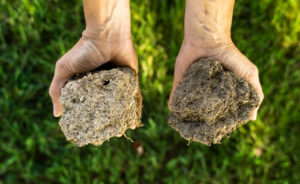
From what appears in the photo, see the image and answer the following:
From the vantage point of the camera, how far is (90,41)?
7.29ft

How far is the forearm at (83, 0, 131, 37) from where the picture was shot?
85.0 inches

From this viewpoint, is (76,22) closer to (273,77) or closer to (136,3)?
(136,3)

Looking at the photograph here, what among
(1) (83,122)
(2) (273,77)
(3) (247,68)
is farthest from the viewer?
(2) (273,77)

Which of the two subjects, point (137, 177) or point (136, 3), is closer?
point (137, 177)

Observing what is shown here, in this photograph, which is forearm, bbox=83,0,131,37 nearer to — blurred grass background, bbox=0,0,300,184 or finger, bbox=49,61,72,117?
finger, bbox=49,61,72,117

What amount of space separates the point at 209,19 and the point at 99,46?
2.78 feet

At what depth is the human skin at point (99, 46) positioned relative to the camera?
215 centimetres

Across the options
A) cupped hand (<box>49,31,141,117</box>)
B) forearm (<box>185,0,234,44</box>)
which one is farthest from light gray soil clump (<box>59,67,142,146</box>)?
forearm (<box>185,0,234,44</box>)

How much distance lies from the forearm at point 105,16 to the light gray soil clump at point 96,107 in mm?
425

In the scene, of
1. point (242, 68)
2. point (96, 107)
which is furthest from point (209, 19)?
point (96, 107)

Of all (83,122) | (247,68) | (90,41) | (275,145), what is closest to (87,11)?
(90,41)

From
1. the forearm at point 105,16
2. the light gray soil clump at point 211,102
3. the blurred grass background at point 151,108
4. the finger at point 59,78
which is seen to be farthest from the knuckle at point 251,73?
the finger at point 59,78

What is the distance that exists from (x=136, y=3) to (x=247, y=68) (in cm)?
142

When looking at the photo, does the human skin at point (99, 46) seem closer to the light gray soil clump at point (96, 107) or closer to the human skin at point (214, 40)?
the light gray soil clump at point (96, 107)
